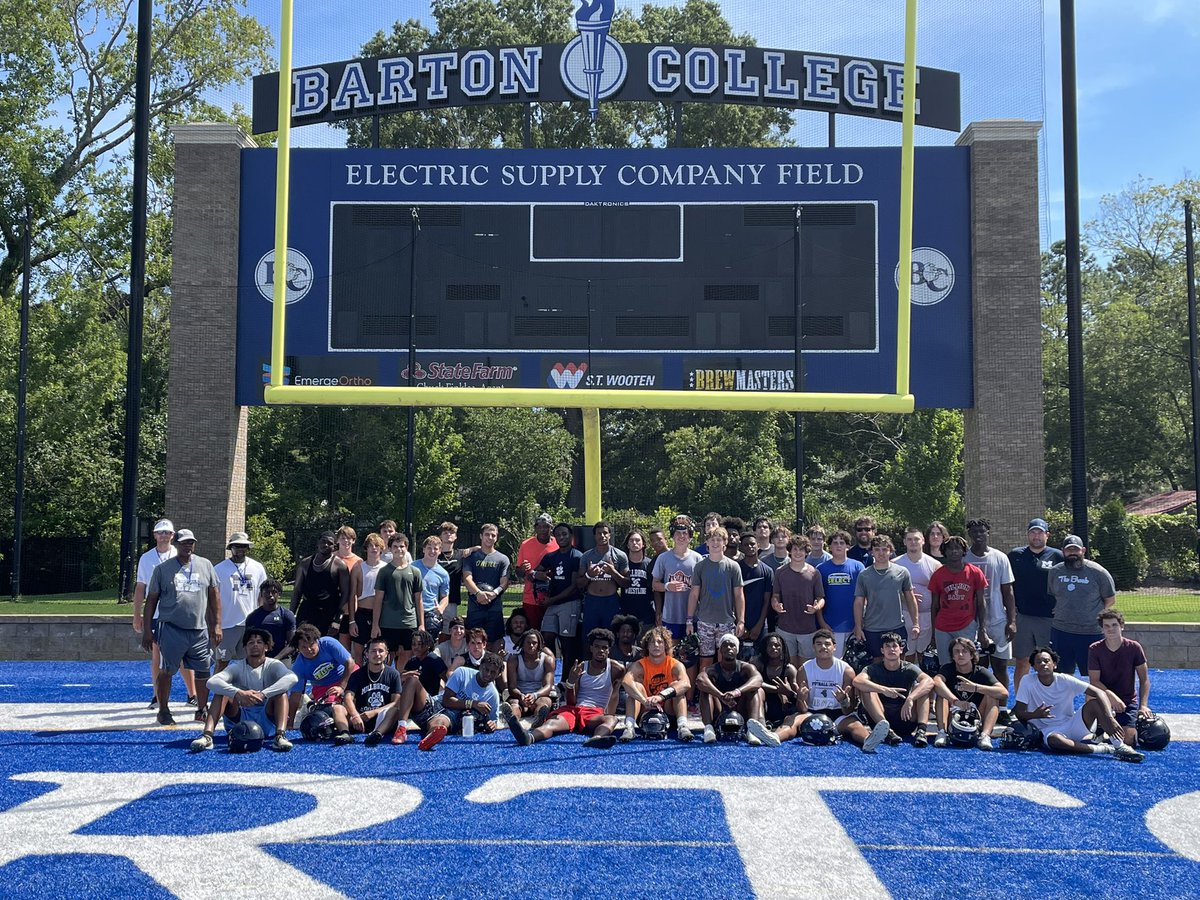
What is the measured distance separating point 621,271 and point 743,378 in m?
2.07

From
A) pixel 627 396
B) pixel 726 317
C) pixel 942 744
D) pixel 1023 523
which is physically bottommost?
pixel 942 744

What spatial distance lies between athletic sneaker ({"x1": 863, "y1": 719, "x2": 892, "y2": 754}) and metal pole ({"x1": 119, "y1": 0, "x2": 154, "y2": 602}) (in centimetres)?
976

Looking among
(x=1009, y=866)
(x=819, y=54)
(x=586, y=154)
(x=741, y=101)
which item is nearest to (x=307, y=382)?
(x=586, y=154)

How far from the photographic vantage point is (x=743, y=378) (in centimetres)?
1473

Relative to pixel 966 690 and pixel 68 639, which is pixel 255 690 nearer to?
pixel 966 690

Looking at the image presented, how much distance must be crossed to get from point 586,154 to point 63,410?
1111 cm

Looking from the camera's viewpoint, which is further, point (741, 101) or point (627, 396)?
point (741, 101)

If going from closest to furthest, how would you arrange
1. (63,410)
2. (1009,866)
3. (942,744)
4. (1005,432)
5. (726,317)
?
(1009,866) < (942,744) < (726,317) < (1005,432) < (63,410)

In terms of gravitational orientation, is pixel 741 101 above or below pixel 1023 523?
above

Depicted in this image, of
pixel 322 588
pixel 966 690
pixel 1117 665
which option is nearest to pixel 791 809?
pixel 966 690

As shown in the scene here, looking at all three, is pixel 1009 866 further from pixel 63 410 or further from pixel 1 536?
pixel 1 536

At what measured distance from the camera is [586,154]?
612 inches

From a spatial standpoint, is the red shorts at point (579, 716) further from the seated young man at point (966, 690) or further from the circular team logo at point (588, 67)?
the circular team logo at point (588, 67)

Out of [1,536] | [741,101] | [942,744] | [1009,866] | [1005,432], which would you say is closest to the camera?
[1009,866]
